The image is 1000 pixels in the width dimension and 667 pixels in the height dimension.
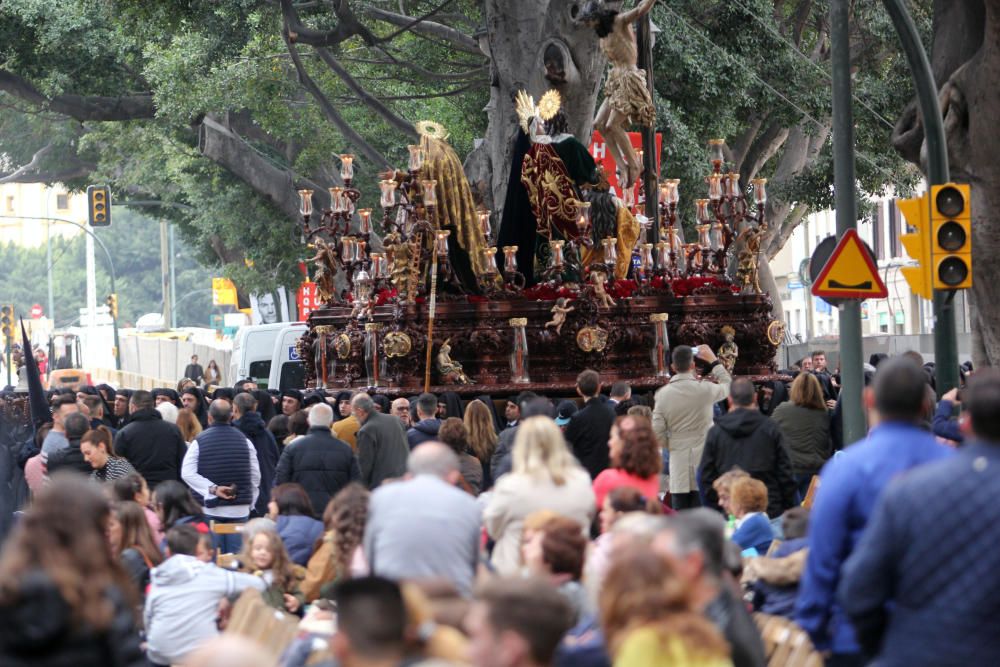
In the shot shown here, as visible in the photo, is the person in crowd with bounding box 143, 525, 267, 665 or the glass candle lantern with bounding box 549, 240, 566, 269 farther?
the glass candle lantern with bounding box 549, 240, 566, 269

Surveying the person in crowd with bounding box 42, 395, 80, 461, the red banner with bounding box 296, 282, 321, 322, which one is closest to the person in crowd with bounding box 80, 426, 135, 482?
the person in crowd with bounding box 42, 395, 80, 461

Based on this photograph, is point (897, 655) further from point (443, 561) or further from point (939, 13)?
point (939, 13)

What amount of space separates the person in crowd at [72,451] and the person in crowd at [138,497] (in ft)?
6.41

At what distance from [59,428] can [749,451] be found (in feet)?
19.2

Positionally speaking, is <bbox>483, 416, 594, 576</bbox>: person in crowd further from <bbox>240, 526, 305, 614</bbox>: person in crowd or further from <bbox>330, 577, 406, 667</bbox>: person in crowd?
<bbox>330, 577, 406, 667</bbox>: person in crowd

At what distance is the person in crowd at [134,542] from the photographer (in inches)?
381

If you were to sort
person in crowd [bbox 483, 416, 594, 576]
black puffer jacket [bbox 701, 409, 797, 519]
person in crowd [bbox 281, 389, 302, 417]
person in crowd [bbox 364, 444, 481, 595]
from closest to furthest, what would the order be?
person in crowd [bbox 364, 444, 481, 595] → person in crowd [bbox 483, 416, 594, 576] → black puffer jacket [bbox 701, 409, 797, 519] → person in crowd [bbox 281, 389, 302, 417]

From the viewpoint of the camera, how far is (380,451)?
1474 centimetres

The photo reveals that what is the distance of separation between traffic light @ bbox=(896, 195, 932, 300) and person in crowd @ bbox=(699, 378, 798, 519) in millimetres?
1871

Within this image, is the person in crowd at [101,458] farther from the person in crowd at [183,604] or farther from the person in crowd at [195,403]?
the person in crowd at [183,604]

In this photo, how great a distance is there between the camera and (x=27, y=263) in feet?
401

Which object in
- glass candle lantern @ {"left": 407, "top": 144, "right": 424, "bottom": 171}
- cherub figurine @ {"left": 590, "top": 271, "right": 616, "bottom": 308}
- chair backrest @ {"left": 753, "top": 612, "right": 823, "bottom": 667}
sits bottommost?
chair backrest @ {"left": 753, "top": 612, "right": 823, "bottom": 667}

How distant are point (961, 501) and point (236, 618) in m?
3.45

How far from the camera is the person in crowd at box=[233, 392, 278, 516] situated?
15945 millimetres
